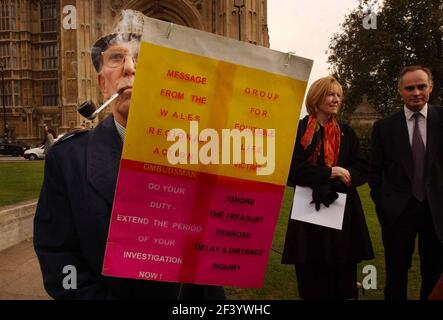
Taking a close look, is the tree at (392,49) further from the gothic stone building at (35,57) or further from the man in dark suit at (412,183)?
the gothic stone building at (35,57)

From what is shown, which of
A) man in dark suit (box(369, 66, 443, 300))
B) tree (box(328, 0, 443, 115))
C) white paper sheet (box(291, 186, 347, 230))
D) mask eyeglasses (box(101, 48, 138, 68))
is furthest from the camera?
tree (box(328, 0, 443, 115))

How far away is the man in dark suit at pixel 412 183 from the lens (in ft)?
10.3

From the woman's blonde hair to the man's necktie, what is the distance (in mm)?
750

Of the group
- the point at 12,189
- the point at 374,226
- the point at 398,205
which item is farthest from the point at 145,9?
the point at 398,205

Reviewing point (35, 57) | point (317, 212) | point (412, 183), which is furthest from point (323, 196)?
point (35, 57)

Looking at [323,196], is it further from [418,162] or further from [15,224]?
[15,224]

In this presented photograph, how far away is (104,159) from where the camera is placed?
1666mm

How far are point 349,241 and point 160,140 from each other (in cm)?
210

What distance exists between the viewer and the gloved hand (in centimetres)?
274

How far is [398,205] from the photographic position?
10.4 feet

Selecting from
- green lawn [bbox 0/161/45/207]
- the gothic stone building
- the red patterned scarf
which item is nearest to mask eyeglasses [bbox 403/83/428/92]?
the red patterned scarf

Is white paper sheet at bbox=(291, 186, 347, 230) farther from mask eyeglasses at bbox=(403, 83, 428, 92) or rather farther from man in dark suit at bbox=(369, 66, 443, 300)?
mask eyeglasses at bbox=(403, 83, 428, 92)

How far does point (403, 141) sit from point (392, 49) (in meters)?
16.0

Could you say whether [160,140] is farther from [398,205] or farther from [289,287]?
[289,287]
